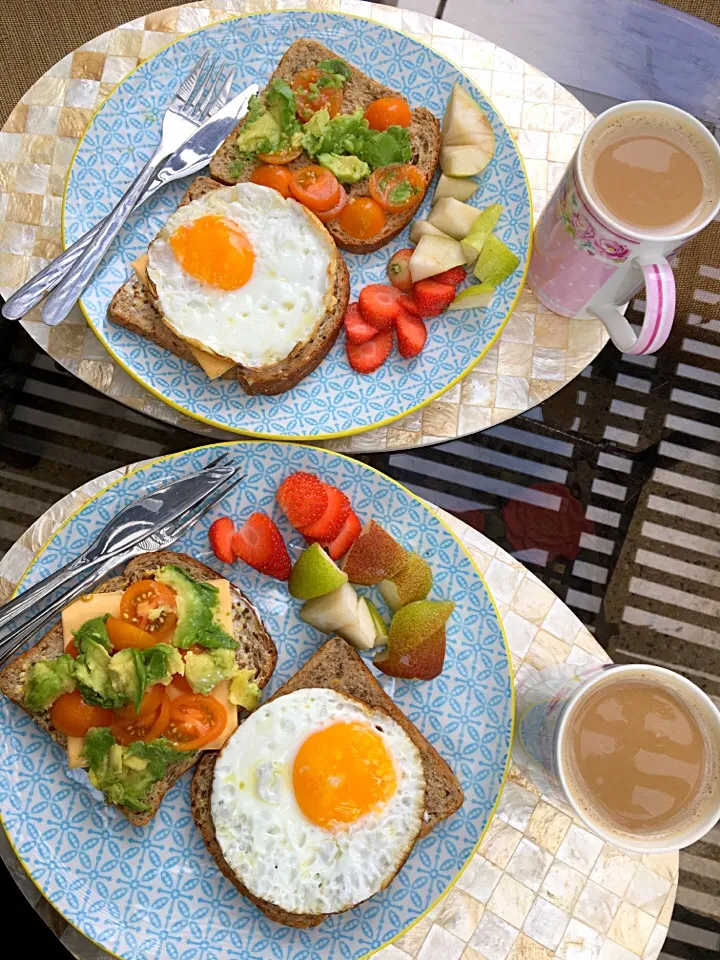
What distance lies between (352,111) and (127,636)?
1360 mm

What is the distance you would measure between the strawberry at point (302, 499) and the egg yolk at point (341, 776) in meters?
0.45

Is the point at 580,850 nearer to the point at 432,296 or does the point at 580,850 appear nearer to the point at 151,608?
the point at 151,608

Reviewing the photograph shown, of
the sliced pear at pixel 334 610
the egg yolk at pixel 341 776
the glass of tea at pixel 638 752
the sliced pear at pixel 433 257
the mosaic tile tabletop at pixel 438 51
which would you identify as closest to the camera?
the glass of tea at pixel 638 752

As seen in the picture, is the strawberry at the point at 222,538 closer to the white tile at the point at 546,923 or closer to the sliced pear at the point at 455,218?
the sliced pear at the point at 455,218

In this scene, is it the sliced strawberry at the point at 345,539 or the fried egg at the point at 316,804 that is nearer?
the fried egg at the point at 316,804

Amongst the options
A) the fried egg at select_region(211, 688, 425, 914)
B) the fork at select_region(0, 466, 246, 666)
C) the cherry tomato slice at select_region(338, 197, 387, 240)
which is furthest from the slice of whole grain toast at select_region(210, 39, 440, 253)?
the fried egg at select_region(211, 688, 425, 914)

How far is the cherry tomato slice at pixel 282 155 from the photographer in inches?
77.6

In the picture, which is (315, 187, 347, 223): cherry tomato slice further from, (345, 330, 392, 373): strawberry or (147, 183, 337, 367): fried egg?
(345, 330, 392, 373): strawberry

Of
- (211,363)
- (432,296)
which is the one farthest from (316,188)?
(211,363)

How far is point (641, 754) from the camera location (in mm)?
1586

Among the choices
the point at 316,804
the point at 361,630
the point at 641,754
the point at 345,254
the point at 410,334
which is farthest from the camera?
the point at 345,254

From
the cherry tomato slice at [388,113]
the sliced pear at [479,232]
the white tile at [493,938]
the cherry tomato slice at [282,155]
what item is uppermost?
the cherry tomato slice at [388,113]

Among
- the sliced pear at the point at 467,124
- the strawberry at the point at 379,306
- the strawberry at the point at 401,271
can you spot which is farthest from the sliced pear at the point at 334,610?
the sliced pear at the point at 467,124

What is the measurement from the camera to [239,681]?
177cm
